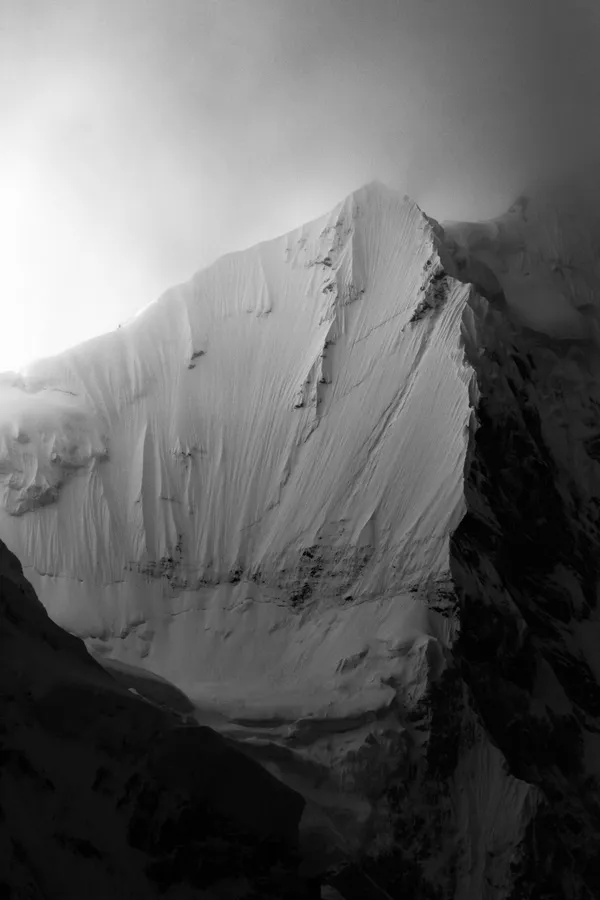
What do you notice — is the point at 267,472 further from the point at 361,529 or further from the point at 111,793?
the point at 111,793

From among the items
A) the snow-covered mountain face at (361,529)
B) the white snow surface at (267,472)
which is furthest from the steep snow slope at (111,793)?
the white snow surface at (267,472)

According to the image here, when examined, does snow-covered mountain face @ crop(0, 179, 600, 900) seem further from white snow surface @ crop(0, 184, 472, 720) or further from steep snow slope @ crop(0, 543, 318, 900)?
steep snow slope @ crop(0, 543, 318, 900)

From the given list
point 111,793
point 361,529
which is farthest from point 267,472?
point 111,793

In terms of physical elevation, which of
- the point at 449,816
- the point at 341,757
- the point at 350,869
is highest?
the point at 350,869

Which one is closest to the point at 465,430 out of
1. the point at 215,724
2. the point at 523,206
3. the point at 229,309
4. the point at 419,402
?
the point at 419,402

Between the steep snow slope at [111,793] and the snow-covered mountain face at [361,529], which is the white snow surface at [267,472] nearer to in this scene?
the snow-covered mountain face at [361,529]

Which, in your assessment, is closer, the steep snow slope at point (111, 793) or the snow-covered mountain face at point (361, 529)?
the steep snow slope at point (111, 793)

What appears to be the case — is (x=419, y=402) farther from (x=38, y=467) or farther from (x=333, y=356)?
(x=38, y=467)
